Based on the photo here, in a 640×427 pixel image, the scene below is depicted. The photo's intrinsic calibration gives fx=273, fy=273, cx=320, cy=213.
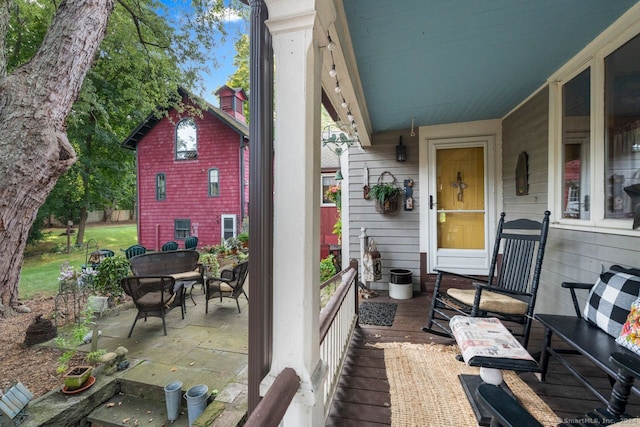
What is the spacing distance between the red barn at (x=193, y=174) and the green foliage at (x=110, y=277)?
4121mm

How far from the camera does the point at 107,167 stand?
830 centimetres

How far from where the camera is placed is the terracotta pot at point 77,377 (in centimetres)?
247

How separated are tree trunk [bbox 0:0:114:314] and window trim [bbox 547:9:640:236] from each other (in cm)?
491

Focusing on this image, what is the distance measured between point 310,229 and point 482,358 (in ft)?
4.06

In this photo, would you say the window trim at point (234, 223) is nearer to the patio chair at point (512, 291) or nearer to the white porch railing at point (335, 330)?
the white porch railing at point (335, 330)

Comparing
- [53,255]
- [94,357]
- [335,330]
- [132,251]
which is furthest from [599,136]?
[53,255]

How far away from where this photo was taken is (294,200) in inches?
37.3

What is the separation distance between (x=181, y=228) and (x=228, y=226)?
1.70 m

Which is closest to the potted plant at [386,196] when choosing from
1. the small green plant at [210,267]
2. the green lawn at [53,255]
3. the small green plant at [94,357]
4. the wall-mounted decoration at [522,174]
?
the wall-mounted decoration at [522,174]

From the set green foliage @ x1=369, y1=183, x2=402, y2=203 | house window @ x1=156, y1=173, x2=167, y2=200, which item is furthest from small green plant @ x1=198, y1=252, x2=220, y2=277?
house window @ x1=156, y1=173, x2=167, y2=200

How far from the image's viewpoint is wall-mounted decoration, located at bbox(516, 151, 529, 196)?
2910 millimetres

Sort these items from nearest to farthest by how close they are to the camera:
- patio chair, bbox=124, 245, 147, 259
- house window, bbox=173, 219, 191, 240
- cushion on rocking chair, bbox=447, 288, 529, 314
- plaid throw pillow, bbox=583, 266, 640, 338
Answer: plaid throw pillow, bbox=583, 266, 640, 338
cushion on rocking chair, bbox=447, 288, 529, 314
patio chair, bbox=124, 245, 147, 259
house window, bbox=173, 219, 191, 240

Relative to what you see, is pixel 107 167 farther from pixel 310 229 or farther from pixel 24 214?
pixel 310 229

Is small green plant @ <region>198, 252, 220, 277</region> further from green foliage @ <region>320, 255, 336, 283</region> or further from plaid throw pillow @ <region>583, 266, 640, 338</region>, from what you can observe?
plaid throw pillow @ <region>583, 266, 640, 338</region>
